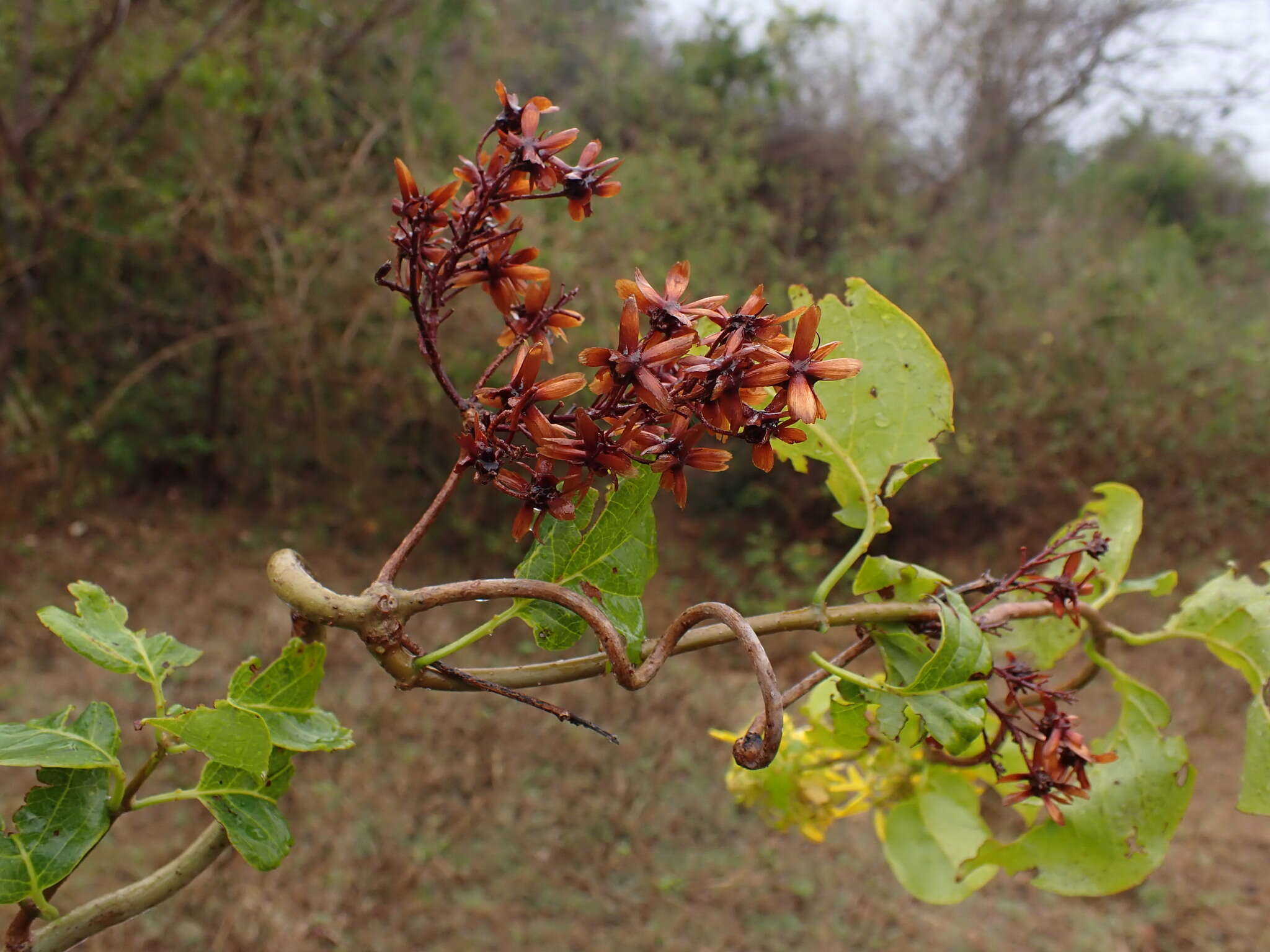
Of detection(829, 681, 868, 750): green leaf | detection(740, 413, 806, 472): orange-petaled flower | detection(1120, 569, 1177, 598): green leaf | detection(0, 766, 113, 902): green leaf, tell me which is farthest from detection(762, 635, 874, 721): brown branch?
detection(0, 766, 113, 902): green leaf

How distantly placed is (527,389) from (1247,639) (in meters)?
0.47

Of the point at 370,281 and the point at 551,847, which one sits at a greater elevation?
the point at 370,281

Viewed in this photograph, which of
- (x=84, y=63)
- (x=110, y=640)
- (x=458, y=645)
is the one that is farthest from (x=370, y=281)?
(x=458, y=645)

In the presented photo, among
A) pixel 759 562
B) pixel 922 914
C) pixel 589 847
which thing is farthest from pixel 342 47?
pixel 922 914

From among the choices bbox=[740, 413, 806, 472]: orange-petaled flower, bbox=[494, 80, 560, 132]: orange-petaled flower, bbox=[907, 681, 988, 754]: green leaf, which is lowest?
bbox=[907, 681, 988, 754]: green leaf

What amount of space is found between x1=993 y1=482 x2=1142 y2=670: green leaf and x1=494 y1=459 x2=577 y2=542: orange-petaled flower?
36 centimetres

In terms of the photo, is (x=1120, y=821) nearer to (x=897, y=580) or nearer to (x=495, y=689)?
(x=897, y=580)

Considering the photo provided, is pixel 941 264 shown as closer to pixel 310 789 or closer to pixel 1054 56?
pixel 1054 56

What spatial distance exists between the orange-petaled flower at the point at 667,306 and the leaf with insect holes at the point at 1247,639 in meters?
0.38

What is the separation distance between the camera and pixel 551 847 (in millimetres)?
2359

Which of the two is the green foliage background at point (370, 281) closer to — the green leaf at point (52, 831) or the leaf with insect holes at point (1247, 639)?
the leaf with insect holes at point (1247, 639)

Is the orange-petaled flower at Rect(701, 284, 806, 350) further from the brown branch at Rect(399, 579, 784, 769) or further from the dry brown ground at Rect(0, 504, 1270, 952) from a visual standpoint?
the dry brown ground at Rect(0, 504, 1270, 952)

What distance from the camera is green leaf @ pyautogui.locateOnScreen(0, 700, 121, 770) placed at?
34cm

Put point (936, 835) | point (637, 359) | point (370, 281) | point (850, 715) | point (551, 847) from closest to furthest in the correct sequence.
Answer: point (637, 359) < point (850, 715) < point (936, 835) < point (551, 847) < point (370, 281)
